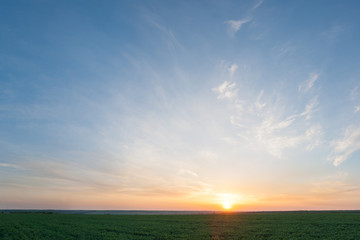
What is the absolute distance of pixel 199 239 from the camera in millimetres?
32094

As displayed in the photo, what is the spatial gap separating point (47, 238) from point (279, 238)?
30.2 metres

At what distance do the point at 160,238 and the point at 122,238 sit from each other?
16.5 feet

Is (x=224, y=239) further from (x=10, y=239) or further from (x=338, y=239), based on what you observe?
(x=10, y=239)

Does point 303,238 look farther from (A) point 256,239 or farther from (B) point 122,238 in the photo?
(B) point 122,238

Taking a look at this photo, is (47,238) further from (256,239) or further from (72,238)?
(256,239)

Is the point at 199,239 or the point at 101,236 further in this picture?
the point at 101,236

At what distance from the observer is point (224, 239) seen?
31.7m

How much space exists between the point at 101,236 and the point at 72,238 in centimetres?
407

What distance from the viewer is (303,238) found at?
3350 cm

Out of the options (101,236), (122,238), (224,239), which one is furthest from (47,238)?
(224,239)

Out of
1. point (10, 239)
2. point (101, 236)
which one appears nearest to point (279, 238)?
point (101, 236)

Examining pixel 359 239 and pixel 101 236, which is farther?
pixel 101 236

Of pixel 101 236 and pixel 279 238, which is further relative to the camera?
pixel 101 236

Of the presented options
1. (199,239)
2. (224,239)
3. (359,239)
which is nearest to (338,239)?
(359,239)
